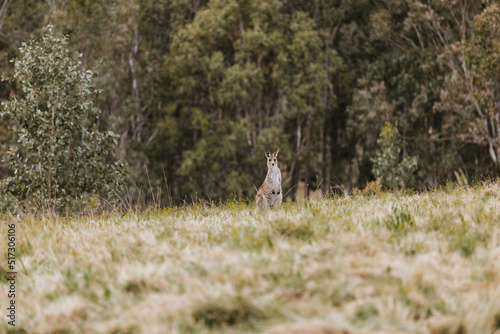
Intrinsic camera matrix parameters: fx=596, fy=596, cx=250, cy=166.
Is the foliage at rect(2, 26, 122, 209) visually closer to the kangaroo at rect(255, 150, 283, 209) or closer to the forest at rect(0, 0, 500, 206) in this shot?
the kangaroo at rect(255, 150, 283, 209)

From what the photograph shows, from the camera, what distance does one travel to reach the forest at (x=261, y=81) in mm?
31781

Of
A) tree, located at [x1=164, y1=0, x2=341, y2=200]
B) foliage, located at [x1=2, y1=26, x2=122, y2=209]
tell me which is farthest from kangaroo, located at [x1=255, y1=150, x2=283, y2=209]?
tree, located at [x1=164, y1=0, x2=341, y2=200]

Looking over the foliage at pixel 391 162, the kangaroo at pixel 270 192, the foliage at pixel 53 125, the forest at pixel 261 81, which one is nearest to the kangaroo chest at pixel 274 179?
the kangaroo at pixel 270 192

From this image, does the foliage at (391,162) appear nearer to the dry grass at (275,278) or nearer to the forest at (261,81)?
the forest at (261,81)

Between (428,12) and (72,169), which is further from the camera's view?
(428,12)

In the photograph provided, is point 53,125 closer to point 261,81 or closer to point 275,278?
point 275,278

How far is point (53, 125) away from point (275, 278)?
11.2 metres

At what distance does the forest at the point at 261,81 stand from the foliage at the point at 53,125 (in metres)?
14.8

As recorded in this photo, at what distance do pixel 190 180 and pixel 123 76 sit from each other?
7.26m

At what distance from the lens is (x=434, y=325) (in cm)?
377

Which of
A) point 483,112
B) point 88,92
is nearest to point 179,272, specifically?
point 88,92

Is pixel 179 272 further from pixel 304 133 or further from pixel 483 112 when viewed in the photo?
pixel 304 133

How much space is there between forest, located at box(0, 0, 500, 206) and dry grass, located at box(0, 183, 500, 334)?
23744 millimetres

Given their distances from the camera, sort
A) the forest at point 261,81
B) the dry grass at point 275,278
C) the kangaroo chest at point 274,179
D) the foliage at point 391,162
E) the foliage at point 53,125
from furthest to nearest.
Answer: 1. the forest at point 261,81
2. the foliage at point 391,162
3. the foliage at point 53,125
4. the kangaroo chest at point 274,179
5. the dry grass at point 275,278
